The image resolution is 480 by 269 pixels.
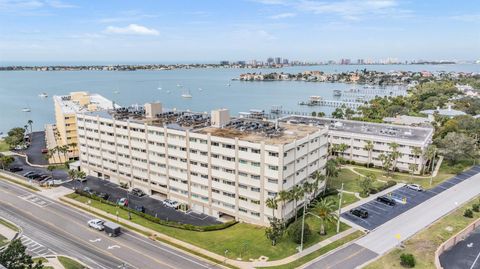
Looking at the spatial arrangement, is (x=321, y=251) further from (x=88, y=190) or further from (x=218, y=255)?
(x=88, y=190)

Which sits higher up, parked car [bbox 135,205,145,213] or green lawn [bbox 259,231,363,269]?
green lawn [bbox 259,231,363,269]

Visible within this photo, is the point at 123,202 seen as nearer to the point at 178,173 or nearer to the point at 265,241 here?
the point at 178,173

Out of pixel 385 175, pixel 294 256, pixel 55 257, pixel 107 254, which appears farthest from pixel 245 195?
pixel 385 175

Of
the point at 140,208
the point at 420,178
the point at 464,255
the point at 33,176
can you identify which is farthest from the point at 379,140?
the point at 33,176

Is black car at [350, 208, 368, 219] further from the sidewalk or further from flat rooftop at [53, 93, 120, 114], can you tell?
flat rooftop at [53, 93, 120, 114]

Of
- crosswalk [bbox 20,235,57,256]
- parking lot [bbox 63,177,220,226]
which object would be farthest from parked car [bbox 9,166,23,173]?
crosswalk [bbox 20,235,57,256]

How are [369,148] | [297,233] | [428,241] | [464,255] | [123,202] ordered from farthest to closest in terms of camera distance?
[369,148], [123,202], [428,241], [297,233], [464,255]
